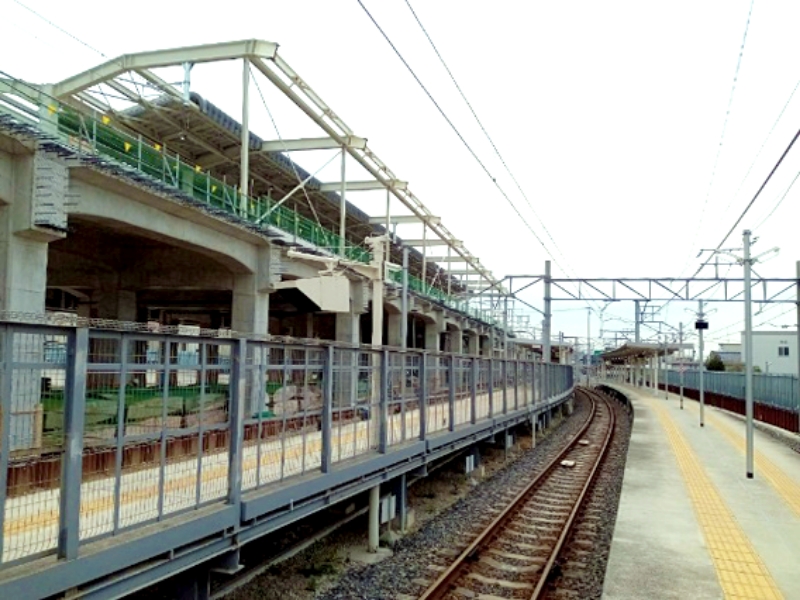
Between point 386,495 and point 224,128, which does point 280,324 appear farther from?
point 386,495

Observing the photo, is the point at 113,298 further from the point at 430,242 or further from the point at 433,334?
the point at 430,242

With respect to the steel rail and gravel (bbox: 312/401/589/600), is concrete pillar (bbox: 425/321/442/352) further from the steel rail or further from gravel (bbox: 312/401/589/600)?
gravel (bbox: 312/401/589/600)

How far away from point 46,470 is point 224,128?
23726 millimetres

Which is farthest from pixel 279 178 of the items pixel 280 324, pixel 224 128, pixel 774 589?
pixel 774 589

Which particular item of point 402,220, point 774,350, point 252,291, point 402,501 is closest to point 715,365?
point 774,350

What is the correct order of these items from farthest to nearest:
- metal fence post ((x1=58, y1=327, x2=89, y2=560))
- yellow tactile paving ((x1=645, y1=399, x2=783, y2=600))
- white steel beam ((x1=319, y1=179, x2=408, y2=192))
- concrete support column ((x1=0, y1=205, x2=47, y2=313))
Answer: white steel beam ((x1=319, y1=179, x2=408, y2=192)) < concrete support column ((x1=0, y1=205, x2=47, y2=313)) < yellow tactile paving ((x1=645, y1=399, x2=783, y2=600)) < metal fence post ((x1=58, y1=327, x2=89, y2=560))

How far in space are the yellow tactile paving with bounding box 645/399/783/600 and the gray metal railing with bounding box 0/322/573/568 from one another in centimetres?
470

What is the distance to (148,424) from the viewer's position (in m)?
5.39

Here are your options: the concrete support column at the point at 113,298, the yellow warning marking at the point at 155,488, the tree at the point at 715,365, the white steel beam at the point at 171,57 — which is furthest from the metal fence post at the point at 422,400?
the tree at the point at 715,365

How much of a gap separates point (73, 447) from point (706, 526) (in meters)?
9.34

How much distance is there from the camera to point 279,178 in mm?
33406

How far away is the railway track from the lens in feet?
28.1

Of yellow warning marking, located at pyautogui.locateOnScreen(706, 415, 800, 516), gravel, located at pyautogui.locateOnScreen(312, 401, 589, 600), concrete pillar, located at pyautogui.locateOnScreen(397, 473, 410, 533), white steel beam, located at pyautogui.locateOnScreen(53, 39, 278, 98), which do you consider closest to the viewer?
gravel, located at pyautogui.locateOnScreen(312, 401, 589, 600)

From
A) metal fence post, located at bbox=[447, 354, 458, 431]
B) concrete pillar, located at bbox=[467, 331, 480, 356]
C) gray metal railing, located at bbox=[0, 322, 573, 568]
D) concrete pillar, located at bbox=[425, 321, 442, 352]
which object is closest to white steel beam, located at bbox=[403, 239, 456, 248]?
concrete pillar, located at bbox=[425, 321, 442, 352]
